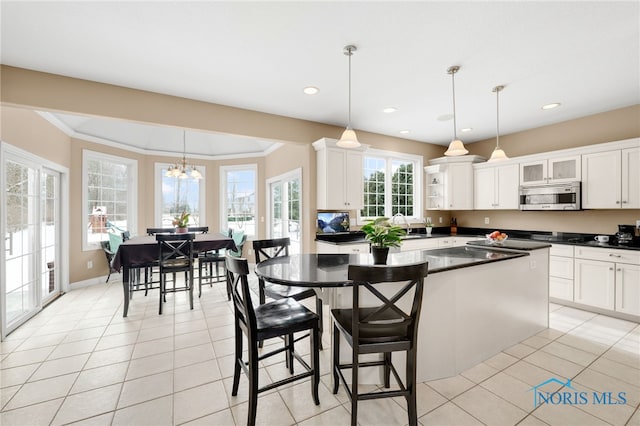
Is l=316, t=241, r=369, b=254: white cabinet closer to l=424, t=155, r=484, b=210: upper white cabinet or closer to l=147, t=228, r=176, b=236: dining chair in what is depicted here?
l=424, t=155, r=484, b=210: upper white cabinet

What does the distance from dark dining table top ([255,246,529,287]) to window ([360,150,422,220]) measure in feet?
7.35

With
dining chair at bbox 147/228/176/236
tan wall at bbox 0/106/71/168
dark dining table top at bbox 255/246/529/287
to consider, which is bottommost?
dark dining table top at bbox 255/246/529/287

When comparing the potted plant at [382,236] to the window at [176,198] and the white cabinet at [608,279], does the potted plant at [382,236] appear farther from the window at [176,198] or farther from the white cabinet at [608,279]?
the window at [176,198]

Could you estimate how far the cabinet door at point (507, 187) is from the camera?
456 centimetres

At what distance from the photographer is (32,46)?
2295 mm

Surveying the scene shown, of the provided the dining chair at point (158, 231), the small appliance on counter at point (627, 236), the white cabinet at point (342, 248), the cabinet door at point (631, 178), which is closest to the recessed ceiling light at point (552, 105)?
the cabinet door at point (631, 178)

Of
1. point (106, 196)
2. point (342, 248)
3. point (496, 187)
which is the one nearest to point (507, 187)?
point (496, 187)

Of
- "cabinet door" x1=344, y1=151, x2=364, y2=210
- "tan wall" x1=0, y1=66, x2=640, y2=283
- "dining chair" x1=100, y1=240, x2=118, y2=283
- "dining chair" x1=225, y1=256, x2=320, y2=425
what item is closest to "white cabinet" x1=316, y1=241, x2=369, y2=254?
"tan wall" x1=0, y1=66, x2=640, y2=283

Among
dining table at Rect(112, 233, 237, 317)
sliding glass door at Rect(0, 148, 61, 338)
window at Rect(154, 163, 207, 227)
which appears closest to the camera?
sliding glass door at Rect(0, 148, 61, 338)

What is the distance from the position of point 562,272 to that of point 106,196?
289 inches

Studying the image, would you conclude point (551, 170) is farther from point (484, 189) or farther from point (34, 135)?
point (34, 135)

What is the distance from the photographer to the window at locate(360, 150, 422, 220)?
5.06 meters

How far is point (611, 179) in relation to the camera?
3.59 metres

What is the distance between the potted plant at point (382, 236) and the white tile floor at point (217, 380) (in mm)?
1006
